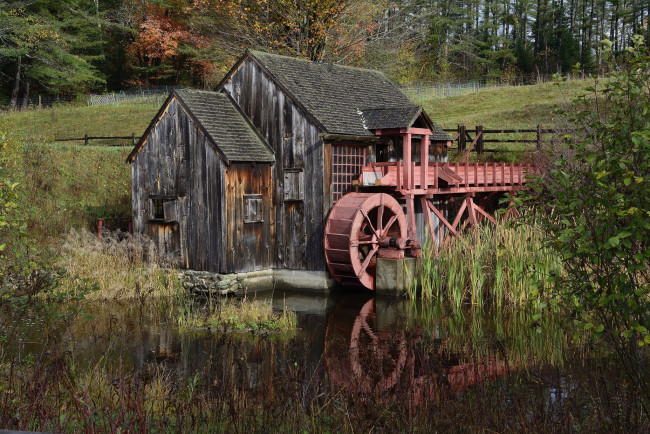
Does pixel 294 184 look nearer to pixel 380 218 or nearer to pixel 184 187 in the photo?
pixel 380 218

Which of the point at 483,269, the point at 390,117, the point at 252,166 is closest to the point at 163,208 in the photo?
the point at 252,166

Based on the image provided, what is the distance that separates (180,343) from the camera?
1247 cm

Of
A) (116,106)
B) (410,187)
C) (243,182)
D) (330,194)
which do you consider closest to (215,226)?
(243,182)

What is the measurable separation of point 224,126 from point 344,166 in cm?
351

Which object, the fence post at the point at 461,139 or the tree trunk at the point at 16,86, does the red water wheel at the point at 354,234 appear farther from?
A: the tree trunk at the point at 16,86

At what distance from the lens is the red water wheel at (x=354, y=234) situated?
17797 mm

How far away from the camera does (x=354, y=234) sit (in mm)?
17797

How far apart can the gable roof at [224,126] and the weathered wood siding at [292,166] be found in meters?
0.41

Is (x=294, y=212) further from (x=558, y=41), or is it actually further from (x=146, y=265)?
(x=558, y=41)

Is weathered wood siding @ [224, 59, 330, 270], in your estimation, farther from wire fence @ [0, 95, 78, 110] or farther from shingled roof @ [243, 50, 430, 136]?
wire fence @ [0, 95, 78, 110]

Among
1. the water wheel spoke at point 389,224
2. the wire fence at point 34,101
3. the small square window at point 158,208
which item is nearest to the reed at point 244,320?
the water wheel spoke at point 389,224

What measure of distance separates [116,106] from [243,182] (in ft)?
92.4

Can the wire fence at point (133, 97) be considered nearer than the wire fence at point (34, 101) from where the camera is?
No

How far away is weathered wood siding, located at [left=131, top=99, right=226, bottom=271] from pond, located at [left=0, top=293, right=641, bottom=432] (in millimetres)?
2152
